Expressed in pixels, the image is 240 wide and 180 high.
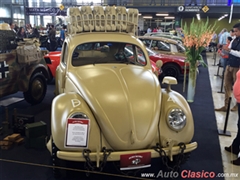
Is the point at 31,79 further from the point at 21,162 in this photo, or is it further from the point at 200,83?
the point at 200,83

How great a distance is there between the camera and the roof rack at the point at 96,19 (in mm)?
4645

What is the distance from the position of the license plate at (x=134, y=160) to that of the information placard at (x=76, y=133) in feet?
1.42

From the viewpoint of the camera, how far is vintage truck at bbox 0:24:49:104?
207 inches

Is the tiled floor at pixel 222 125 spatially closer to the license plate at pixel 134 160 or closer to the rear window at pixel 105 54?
the license plate at pixel 134 160

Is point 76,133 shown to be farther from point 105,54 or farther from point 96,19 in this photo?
point 96,19

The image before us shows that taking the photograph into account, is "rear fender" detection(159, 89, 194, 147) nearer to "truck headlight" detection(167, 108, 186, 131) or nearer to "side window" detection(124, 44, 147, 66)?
"truck headlight" detection(167, 108, 186, 131)

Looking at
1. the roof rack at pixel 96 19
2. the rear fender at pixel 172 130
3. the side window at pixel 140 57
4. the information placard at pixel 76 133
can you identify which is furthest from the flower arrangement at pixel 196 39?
the information placard at pixel 76 133

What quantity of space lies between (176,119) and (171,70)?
235 inches

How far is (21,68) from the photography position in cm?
561

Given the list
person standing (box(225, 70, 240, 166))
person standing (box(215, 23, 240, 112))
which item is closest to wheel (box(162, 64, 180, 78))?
person standing (box(215, 23, 240, 112))

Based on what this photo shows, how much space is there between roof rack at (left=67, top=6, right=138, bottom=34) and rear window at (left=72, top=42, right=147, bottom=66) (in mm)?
452

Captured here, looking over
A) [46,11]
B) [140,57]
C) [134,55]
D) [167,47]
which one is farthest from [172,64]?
[46,11]

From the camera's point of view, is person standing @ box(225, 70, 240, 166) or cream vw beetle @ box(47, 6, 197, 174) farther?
person standing @ box(225, 70, 240, 166)

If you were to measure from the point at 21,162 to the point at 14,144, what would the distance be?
2.25ft
